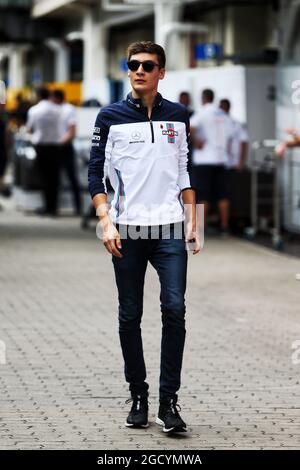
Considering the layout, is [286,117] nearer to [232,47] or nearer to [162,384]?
[232,47]

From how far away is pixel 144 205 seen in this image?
7.50 metres

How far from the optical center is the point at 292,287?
14469 mm

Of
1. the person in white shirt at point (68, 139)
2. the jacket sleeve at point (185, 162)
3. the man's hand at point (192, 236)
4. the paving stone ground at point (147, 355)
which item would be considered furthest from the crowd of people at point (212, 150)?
the man's hand at point (192, 236)

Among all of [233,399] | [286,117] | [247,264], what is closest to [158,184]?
[233,399]

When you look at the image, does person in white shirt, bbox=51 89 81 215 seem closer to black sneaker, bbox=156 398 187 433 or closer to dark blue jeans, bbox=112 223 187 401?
dark blue jeans, bbox=112 223 187 401

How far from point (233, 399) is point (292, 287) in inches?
241

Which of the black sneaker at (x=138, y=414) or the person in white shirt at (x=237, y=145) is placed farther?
the person in white shirt at (x=237, y=145)

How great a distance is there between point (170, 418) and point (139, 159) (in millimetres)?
1351

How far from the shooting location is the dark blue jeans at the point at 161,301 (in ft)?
24.5

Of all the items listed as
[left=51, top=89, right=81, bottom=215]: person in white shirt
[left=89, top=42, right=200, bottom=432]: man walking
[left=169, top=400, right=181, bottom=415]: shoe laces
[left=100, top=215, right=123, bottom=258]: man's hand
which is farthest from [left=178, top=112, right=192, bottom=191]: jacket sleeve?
[left=51, top=89, right=81, bottom=215]: person in white shirt

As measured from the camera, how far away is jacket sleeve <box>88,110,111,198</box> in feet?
24.6

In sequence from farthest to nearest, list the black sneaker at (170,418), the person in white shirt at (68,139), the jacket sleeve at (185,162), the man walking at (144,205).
Result: the person in white shirt at (68,139) < the jacket sleeve at (185,162) < the man walking at (144,205) < the black sneaker at (170,418)

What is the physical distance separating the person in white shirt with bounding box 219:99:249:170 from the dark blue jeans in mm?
13520

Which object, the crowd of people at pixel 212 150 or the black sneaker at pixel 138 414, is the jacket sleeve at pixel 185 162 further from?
the crowd of people at pixel 212 150
